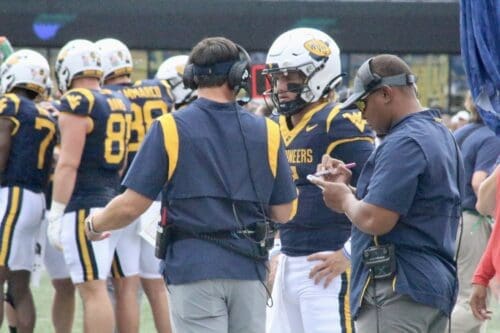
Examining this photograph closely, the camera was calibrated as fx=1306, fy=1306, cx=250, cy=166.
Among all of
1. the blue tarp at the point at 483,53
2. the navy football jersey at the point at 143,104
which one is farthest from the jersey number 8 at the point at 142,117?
the blue tarp at the point at 483,53

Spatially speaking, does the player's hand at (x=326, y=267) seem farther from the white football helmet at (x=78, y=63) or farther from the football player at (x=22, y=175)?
the football player at (x=22, y=175)

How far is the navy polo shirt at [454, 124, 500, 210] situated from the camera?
9.12 meters

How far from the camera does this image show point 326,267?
21.2ft

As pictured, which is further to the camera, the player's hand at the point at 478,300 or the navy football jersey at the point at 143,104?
the navy football jersey at the point at 143,104

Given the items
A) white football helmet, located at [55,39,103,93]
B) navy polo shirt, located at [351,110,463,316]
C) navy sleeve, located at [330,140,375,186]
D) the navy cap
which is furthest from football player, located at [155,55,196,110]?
navy polo shirt, located at [351,110,463,316]

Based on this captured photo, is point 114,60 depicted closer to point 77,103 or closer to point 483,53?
point 77,103

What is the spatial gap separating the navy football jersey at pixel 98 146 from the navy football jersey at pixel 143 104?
3.07 ft

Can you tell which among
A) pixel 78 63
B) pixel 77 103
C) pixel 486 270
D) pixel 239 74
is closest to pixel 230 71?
pixel 239 74

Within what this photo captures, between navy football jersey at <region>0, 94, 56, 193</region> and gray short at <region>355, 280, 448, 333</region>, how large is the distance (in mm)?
4032

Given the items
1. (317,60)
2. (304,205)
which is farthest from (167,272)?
(317,60)

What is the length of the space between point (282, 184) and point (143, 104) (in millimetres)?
4117

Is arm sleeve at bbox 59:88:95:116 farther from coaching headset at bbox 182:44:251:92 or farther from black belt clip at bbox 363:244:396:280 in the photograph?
black belt clip at bbox 363:244:396:280

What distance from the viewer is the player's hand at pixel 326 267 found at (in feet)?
21.2

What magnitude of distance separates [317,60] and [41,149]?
2915 millimetres
